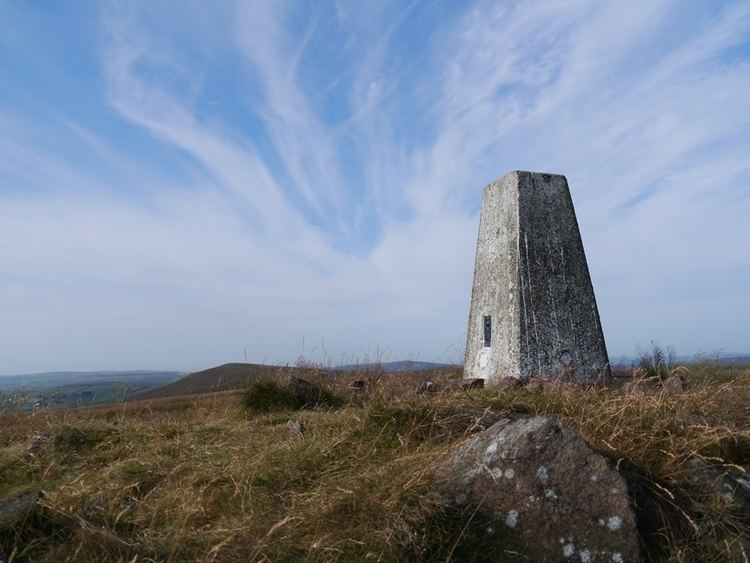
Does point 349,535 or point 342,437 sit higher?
point 342,437

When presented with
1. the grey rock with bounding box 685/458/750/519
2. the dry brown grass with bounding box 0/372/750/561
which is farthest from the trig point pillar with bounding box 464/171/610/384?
the grey rock with bounding box 685/458/750/519

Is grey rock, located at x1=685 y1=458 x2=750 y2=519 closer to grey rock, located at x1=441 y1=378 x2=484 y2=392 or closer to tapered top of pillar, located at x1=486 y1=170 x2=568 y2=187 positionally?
grey rock, located at x1=441 y1=378 x2=484 y2=392

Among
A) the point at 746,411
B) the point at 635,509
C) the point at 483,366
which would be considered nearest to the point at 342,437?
the point at 635,509

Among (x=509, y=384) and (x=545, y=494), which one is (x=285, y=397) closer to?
(x=509, y=384)

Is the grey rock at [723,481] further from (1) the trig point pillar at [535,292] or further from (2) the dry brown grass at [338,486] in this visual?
(1) the trig point pillar at [535,292]

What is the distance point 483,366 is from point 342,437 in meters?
5.31

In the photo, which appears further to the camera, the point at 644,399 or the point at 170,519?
the point at 644,399

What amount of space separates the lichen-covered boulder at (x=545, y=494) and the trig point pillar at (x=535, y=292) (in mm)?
5032

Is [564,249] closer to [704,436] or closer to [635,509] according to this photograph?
[704,436]

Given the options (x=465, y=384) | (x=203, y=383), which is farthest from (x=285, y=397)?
(x=203, y=383)

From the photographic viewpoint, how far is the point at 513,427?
10.8ft

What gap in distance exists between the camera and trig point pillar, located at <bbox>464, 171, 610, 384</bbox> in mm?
8148

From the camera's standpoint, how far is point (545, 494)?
9.54ft

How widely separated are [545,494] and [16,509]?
2.92 meters
